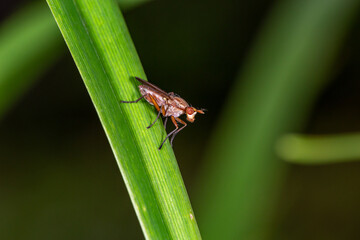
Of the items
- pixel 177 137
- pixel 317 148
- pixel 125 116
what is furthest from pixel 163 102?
pixel 177 137

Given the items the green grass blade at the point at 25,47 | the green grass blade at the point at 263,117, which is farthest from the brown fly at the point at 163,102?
the green grass blade at the point at 25,47

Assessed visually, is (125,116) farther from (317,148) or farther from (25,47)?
(317,148)

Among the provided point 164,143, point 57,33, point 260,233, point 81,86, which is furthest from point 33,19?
point 260,233

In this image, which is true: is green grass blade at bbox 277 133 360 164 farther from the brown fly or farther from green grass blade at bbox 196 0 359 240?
the brown fly

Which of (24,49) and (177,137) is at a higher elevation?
(24,49)

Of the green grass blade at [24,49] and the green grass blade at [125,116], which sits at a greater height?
the green grass blade at [24,49]

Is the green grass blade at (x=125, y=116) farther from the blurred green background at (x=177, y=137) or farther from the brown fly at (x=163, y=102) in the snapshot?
A: the blurred green background at (x=177, y=137)

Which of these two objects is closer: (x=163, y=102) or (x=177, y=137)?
(x=163, y=102)

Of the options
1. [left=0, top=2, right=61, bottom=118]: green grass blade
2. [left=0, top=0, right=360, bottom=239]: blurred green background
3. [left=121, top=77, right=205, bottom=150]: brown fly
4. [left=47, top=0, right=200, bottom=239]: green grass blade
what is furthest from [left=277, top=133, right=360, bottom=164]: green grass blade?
[left=0, top=2, right=61, bottom=118]: green grass blade
